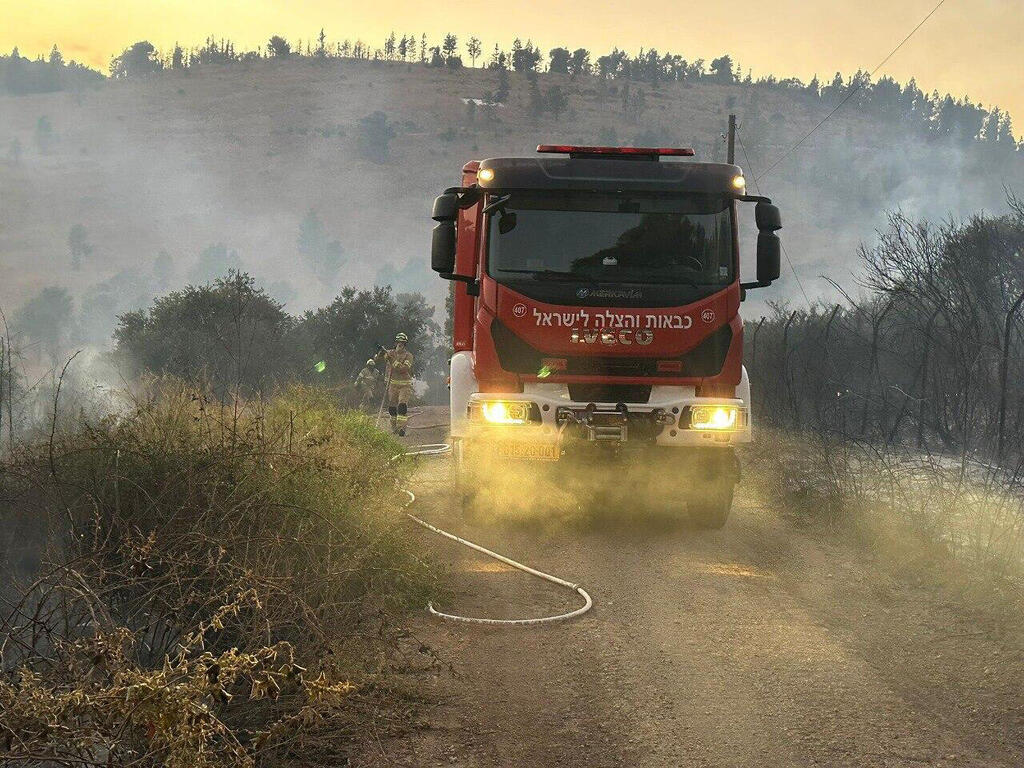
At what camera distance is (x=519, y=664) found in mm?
6172

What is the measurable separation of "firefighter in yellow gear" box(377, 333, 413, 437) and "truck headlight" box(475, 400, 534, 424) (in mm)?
10406

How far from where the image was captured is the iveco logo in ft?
32.1

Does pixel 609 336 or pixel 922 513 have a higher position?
pixel 609 336

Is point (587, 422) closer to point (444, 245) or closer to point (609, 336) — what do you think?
point (609, 336)

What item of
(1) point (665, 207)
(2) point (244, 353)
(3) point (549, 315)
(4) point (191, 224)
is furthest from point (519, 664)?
(4) point (191, 224)

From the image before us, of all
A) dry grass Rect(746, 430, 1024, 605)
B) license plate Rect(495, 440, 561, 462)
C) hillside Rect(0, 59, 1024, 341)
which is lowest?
dry grass Rect(746, 430, 1024, 605)

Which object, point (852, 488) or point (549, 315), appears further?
point (852, 488)

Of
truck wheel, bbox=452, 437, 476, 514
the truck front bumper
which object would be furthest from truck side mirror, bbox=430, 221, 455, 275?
truck wheel, bbox=452, 437, 476, 514

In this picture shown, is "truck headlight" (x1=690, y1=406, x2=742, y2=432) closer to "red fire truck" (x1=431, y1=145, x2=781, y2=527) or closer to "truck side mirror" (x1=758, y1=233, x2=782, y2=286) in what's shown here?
"red fire truck" (x1=431, y1=145, x2=781, y2=527)

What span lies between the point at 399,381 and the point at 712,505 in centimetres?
1095

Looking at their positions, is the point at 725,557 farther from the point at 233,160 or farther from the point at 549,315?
the point at 233,160

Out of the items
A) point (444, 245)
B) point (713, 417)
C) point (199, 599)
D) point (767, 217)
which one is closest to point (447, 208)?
point (444, 245)

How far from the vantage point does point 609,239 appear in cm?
994

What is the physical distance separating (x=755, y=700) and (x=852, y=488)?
6.69 meters
